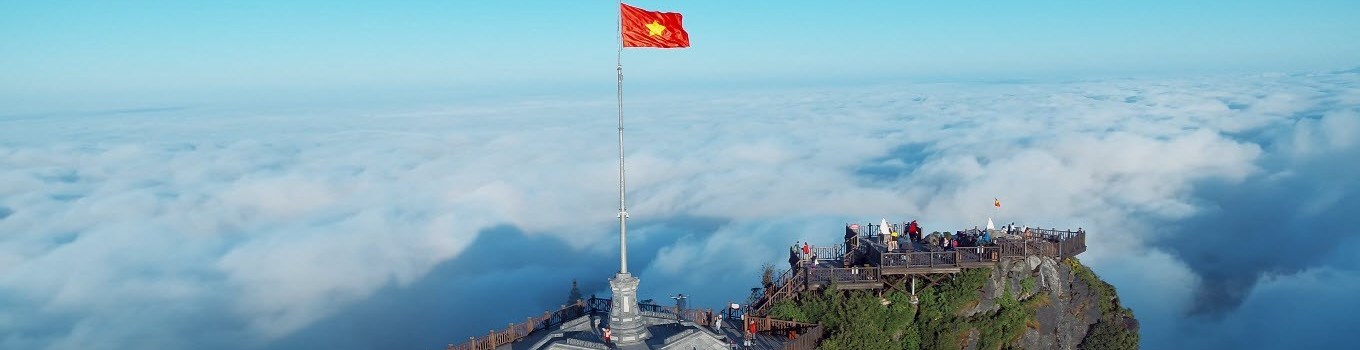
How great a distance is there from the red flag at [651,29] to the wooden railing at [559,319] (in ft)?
31.4

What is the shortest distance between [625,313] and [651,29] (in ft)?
27.4

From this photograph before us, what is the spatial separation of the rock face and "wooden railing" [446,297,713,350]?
30.3ft

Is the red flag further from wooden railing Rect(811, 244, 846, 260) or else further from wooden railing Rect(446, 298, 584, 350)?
wooden railing Rect(811, 244, 846, 260)

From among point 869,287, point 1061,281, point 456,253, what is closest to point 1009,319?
point 1061,281

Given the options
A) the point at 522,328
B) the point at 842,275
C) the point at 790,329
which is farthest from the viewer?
the point at 842,275

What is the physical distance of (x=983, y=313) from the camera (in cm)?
3169

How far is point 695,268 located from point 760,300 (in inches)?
2185

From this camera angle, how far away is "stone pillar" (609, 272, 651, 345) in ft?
88.8

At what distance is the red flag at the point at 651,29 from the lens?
2492cm

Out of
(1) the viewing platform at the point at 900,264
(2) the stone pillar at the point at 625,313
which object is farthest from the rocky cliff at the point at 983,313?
(2) the stone pillar at the point at 625,313

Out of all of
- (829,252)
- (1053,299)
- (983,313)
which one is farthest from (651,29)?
(1053,299)

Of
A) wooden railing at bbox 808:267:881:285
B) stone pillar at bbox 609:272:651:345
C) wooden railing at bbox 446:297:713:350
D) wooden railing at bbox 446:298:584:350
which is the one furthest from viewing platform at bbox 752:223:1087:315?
wooden railing at bbox 446:298:584:350

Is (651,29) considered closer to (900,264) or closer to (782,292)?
(782,292)

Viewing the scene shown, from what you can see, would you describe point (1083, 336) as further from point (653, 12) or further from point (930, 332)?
point (653, 12)
